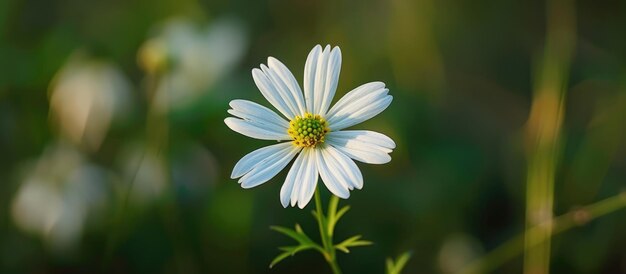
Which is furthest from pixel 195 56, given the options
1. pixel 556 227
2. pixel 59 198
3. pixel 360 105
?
pixel 360 105

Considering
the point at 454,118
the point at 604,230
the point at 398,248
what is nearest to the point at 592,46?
the point at 454,118

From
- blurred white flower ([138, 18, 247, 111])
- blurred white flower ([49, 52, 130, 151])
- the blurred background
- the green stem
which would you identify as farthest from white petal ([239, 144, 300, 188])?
blurred white flower ([49, 52, 130, 151])

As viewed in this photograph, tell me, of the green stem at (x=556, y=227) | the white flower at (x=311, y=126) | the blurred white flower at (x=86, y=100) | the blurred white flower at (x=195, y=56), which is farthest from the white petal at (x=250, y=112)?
the blurred white flower at (x=86, y=100)

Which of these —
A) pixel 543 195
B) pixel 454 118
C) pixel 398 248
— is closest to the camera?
pixel 543 195

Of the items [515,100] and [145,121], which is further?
[515,100]

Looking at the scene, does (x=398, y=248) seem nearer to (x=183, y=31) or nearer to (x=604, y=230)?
(x=604, y=230)

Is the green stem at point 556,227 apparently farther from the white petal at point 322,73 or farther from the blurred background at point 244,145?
the white petal at point 322,73

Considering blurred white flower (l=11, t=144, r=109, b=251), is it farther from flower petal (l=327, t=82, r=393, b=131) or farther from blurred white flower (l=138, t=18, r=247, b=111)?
flower petal (l=327, t=82, r=393, b=131)

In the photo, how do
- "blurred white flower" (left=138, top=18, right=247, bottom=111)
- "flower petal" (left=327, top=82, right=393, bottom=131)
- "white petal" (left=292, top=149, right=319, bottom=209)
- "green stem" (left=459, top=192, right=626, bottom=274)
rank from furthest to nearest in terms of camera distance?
"blurred white flower" (left=138, top=18, right=247, bottom=111)
"green stem" (left=459, top=192, right=626, bottom=274)
"flower petal" (left=327, top=82, right=393, bottom=131)
"white petal" (left=292, top=149, right=319, bottom=209)
